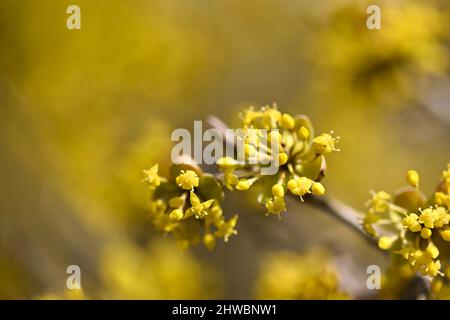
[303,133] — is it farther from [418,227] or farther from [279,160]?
[418,227]

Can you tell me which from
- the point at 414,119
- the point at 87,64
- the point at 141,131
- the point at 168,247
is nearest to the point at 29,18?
the point at 87,64

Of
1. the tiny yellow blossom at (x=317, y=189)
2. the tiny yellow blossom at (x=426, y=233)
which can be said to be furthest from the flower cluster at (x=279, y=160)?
the tiny yellow blossom at (x=426, y=233)

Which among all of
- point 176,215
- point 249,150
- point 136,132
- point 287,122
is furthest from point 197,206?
point 136,132

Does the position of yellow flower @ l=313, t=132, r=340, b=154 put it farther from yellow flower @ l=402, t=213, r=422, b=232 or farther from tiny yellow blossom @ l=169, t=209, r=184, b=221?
tiny yellow blossom @ l=169, t=209, r=184, b=221

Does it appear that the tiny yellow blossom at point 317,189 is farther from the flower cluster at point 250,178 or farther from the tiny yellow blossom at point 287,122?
the tiny yellow blossom at point 287,122

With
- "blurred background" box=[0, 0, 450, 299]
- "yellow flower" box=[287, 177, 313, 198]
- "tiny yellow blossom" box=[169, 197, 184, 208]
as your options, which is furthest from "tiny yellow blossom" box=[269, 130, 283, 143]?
"blurred background" box=[0, 0, 450, 299]

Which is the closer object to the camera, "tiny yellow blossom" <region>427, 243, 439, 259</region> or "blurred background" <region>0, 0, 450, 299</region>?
"tiny yellow blossom" <region>427, 243, 439, 259</region>
